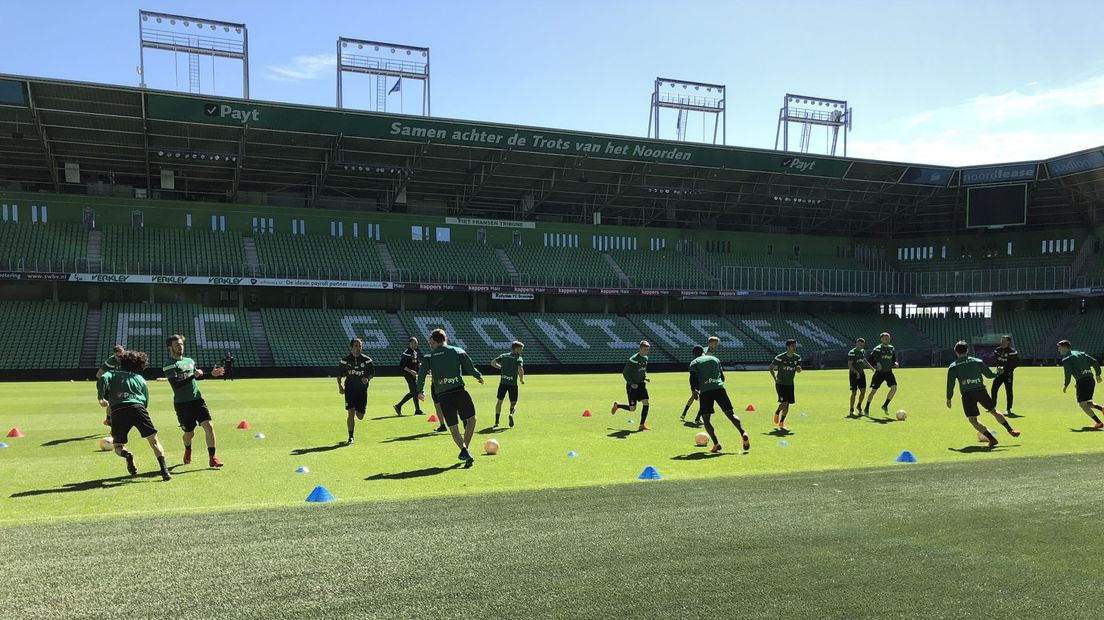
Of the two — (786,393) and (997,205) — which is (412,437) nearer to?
(786,393)

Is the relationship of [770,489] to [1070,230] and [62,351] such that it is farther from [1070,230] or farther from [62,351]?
[1070,230]

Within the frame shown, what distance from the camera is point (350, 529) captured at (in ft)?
24.5

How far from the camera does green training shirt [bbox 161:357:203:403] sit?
11.3m

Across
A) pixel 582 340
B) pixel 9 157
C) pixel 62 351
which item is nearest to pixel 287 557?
pixel 62 351

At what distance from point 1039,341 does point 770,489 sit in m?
61.3

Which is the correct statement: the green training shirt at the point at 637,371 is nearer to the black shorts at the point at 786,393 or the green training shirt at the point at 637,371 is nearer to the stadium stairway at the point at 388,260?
the black shorts at the point at 786,393

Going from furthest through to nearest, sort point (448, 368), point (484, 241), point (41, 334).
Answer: point (484, 241), point (41, 334), point (448, 368)

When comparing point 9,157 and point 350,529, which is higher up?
point 9,157

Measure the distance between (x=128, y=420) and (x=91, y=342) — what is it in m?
38.2

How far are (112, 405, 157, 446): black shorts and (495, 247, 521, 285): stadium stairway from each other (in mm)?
45657

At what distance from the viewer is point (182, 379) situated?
11367 millimetres

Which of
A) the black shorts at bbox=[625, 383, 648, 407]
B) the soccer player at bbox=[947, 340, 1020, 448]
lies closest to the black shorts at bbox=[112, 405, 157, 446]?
the black shorts at bbox=[625, 383, 648, 407]

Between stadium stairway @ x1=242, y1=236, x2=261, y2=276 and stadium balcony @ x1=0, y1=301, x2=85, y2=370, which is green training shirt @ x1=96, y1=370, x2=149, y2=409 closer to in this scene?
stadium balcony @ x1=0, y1=301, x2=85, y2=370

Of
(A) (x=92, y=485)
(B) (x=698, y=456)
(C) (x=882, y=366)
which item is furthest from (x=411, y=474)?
(C) (x=882, y=366)
